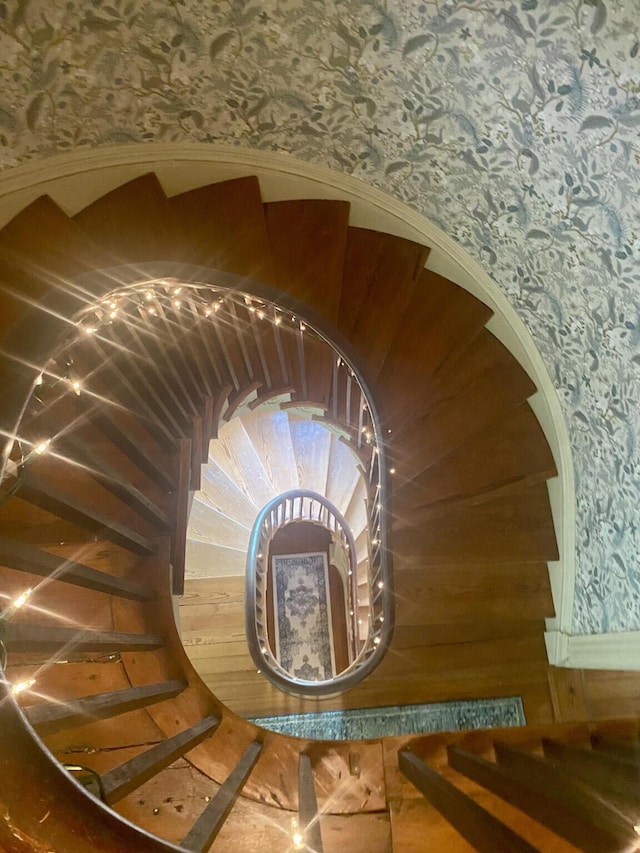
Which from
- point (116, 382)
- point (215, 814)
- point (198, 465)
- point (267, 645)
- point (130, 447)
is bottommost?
point (215, 814)

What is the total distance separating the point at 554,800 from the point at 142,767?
898mm

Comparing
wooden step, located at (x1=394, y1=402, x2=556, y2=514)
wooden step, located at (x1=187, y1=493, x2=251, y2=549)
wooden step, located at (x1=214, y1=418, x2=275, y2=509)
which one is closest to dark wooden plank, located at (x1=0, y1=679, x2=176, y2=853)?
wooden step, located at (x1=394, y1=402, x2=556, y2=514)

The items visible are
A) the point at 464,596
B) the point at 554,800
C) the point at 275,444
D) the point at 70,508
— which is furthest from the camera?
the point at 275,444

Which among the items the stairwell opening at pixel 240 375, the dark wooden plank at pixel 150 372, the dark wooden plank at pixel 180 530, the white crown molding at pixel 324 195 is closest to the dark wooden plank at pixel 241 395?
the stairwell opening at pixel 240 375

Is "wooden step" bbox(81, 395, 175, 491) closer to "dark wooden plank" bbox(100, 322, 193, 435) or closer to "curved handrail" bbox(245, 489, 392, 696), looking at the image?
"dark wooden plank" bbox(100, 322, 193, 435)

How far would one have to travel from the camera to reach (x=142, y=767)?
4.57 feet

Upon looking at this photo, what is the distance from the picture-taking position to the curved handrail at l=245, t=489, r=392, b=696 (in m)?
2.68

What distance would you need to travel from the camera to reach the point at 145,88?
83.7 inches

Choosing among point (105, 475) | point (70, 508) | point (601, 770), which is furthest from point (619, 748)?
point (105, 475)

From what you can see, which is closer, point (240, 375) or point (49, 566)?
point (49, 566)

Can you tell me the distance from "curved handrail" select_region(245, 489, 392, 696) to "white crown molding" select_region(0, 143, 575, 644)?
764mm

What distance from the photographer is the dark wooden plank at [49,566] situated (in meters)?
1.39

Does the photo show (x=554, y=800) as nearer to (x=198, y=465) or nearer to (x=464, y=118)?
Answer: (x=464, y=118)

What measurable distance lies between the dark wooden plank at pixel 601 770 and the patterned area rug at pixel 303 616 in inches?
154
